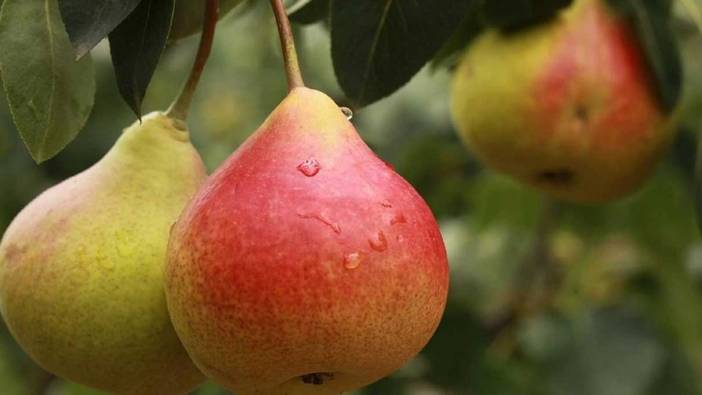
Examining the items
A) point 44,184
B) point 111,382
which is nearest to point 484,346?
point 44,184

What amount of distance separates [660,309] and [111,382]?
6.08 feet

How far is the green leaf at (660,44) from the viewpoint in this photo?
1955mm

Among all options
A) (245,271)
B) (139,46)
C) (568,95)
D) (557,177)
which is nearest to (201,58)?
(139,46)

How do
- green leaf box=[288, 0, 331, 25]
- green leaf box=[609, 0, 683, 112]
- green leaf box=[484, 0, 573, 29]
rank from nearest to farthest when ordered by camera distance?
green leaf box=[288, 0, 331, 25]
green leaf box=[484, 0, 573, 29]
green leaf box=[609, 0, 683, 112]

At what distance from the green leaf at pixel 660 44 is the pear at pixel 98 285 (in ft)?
2.84

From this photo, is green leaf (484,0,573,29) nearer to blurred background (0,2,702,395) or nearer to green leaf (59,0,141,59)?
blurred background (0,2,702,395)

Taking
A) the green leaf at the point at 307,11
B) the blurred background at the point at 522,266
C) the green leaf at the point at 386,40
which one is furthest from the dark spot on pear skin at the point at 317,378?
the blurred background at the point at 522,266

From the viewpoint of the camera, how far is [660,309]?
2.95 meters

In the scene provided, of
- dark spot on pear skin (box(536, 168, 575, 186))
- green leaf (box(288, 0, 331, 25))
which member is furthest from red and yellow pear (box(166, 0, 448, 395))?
dark spot on pear skin (box(536, 168, 575, 186))

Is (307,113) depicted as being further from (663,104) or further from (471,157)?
(471,157)

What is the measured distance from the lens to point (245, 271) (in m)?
1.15

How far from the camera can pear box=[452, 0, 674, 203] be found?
1957 mm

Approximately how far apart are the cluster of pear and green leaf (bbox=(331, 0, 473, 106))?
0.22 meters

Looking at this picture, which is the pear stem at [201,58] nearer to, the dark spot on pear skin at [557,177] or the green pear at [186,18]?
the green pear at [186,18]
